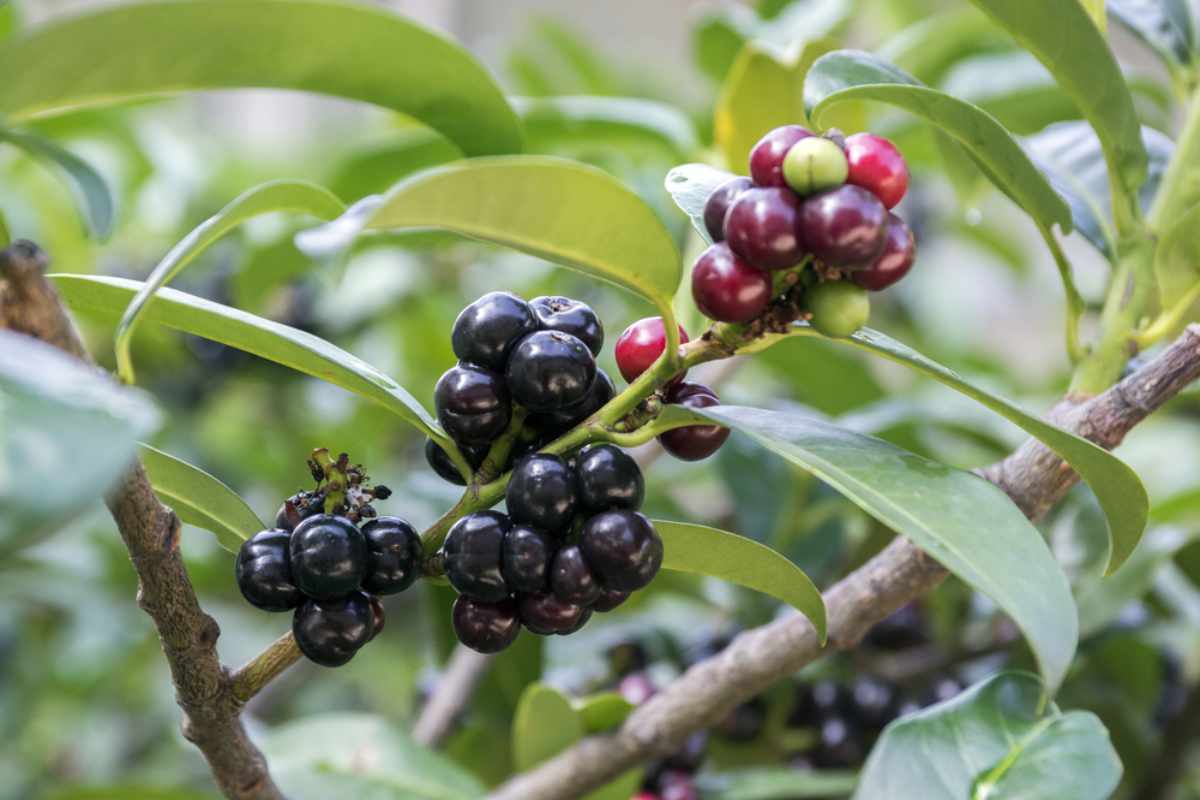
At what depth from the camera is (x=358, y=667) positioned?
61.0 inches

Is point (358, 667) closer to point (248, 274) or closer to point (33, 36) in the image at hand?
point (248, 274)

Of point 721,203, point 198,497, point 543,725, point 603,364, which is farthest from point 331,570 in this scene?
point 603,364

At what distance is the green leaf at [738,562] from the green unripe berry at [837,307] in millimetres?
107

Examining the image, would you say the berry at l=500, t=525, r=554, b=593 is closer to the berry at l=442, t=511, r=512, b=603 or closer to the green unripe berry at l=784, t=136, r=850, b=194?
the berry at l=442, t=511, r=512, b=603

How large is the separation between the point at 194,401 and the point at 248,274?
617 mm

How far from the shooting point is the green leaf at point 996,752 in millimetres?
554

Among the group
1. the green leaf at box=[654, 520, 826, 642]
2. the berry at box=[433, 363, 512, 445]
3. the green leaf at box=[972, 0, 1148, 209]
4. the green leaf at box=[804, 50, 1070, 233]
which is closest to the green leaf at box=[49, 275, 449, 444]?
the berry at box=[433, 363, 512, 445]

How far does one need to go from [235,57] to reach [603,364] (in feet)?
2.87

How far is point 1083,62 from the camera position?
0.60 metres

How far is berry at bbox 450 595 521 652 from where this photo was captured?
49 centimetres

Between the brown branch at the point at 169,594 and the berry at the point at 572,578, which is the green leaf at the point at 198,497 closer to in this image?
the brown branch at the point at 169,594

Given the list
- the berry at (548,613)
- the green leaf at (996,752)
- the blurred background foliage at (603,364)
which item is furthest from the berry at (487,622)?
the blurred background foliage at (603,364)

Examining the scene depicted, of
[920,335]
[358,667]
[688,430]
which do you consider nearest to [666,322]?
[688,430]

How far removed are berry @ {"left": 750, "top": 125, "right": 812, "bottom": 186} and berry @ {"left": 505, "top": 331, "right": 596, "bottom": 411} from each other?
0.10 meters
